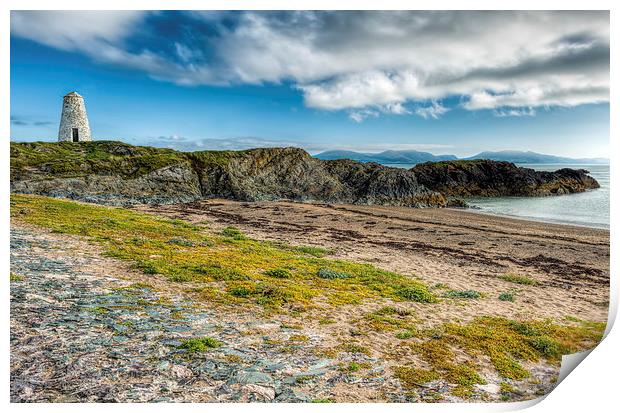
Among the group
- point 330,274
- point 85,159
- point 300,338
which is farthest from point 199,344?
point 85,159

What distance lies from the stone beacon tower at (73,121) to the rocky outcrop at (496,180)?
7106 centimetres

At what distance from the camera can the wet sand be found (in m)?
12.7

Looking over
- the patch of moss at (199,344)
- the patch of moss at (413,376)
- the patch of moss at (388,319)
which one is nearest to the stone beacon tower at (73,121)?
the patch of moss at (199,344)

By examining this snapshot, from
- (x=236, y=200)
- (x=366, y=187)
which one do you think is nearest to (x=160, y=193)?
(x=236, y=200)

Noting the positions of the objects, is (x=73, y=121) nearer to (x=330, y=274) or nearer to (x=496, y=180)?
(x=330, y=274)

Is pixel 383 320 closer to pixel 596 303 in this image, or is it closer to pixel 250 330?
pixel 250 330

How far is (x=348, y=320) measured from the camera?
9.09 meters

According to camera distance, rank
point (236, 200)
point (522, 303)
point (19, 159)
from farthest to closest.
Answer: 1. point (236, 200)
2. point (19, 159)
3. point (522, 303)

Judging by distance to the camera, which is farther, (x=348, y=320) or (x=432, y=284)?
(x=432, y=284)

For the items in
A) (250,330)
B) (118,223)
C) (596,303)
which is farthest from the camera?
(118,223)

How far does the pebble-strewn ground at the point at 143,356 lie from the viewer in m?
5.37

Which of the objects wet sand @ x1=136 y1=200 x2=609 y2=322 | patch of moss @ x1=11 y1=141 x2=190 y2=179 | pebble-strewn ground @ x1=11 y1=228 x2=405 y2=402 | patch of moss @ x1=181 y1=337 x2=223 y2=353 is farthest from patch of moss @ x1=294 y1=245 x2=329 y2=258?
patch of moss @ x1=11 y1=141 x2=190 y2=179

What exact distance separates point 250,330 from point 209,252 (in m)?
8.34

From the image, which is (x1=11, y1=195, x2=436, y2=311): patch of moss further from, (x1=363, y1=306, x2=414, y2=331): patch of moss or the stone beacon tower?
the stone beacon tower
